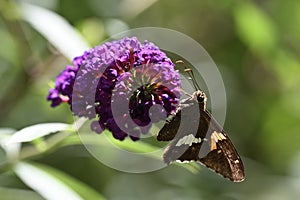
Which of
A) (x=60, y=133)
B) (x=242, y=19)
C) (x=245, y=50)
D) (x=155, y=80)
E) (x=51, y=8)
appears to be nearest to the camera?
(x=155, y=80)

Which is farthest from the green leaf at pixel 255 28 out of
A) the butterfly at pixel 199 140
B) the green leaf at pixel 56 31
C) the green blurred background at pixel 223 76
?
the butterfly at pixel 199 140

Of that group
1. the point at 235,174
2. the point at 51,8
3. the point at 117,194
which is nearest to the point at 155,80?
the point at 235,174

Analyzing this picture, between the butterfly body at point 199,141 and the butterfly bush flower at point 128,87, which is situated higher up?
the butterfly bush flower at point 128,87

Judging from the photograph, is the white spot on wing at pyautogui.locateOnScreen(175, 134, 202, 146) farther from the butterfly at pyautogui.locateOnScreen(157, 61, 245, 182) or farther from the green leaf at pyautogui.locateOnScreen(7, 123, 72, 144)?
the green leaf at pyautogui.locateOnScreen(7, 123, 72, 144)

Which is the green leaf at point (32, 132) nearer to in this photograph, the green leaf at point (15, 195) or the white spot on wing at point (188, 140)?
the white spot on wing at point (188, 140)

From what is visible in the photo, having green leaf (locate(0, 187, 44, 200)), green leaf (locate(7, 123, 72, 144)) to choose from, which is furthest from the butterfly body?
green leaf (locate(0, 187, 44, 200))

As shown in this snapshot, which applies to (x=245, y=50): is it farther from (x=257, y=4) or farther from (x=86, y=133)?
(x=86, y=133)
